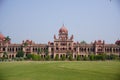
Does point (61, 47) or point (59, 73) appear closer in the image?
point (59, 73)

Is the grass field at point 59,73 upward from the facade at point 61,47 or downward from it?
downward

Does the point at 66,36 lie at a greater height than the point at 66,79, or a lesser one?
greater

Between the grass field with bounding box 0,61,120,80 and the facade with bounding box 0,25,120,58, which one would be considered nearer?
the grass field with bounding box 0,61,120,80

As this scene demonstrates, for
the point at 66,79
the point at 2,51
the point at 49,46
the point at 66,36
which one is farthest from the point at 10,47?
the point at 66,79

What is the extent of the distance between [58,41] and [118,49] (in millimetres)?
14486

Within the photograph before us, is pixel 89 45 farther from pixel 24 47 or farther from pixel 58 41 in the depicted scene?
pixel 24 47

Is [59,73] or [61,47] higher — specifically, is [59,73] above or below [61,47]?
below

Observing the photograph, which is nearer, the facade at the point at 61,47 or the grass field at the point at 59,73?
the grass field at the point at 59,73

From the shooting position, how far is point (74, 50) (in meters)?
64.4

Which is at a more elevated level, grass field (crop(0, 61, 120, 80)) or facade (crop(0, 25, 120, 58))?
facade (crop(0, 25, 120, 58))

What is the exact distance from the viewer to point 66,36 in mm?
66625

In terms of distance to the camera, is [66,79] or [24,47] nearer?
[66,79]

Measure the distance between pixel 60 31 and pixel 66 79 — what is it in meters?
52.8

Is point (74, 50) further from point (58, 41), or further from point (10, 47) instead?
point (10, 47)
